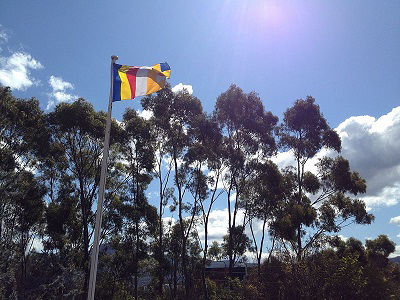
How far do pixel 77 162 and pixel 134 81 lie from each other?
16.9 meters

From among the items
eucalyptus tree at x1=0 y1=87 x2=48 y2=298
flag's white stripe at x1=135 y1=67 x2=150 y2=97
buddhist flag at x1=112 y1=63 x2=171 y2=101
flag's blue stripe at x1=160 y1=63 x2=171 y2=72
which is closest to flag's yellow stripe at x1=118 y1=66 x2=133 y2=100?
buddhist flag at x1=112 y1=63 x2=171 y2=101

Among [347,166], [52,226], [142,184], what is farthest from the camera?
[142,184]

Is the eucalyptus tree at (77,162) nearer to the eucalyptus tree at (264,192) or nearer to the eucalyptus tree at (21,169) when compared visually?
the eucalyptus tree at (21,169)

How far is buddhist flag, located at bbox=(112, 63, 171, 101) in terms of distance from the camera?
33.6ft

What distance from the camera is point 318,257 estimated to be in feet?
53.0

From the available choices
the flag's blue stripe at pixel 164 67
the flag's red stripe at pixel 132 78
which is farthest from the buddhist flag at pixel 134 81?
the flag's blue stripe at pixel 164 67

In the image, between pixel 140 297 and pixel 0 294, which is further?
pixel 140 297

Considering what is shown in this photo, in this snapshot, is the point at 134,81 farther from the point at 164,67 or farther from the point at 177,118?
the point at 177,118

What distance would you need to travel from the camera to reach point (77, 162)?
25.8 m

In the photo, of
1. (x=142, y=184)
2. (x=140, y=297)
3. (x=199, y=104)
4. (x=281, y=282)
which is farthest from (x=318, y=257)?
(x=140, y=297)

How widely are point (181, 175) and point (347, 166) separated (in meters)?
11.9

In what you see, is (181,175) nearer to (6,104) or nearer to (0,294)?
(6,104)

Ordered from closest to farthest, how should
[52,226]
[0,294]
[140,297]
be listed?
1. [0,294]
2. [52,226]
3. [140,297]

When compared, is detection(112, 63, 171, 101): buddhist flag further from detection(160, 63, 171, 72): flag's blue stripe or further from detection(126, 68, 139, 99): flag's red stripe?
detection(160, 63, 171, 72): flag's blue stripe
